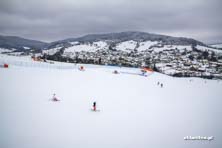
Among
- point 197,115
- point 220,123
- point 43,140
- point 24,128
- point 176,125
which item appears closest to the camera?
point 43,140

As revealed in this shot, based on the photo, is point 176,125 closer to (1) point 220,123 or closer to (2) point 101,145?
(1) point 220,123

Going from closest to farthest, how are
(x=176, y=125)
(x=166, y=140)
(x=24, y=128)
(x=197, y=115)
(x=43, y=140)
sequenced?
(x=43, y=140) → (x=24, y=128) → (x=166, y=140) → (x=176, y=125) → (x=197, y=115)

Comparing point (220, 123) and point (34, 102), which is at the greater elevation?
point (34, 102)

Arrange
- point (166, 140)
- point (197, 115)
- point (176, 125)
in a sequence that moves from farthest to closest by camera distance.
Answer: point (197, 115), point (176, 125), point (166, 140)

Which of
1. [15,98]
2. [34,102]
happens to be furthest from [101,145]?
[15,98]

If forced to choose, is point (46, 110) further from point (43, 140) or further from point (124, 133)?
point (124, 133)

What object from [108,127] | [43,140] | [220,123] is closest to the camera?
[43,140]

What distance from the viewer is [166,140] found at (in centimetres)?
838

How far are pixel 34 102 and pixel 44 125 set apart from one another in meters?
3.85

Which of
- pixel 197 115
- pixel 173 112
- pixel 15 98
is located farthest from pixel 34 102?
pixel 197 115

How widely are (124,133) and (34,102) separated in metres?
6.38

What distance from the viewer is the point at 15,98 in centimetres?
1180

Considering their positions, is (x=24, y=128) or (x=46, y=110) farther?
(x=46, y=110)

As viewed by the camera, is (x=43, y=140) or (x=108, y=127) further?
(x=108, y=127)
